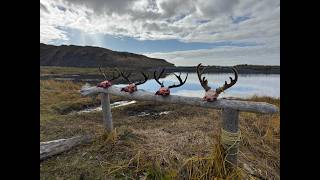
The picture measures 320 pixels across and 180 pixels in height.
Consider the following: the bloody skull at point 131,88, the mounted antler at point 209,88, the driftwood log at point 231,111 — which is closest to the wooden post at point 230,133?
the driftwood log at point 231,111

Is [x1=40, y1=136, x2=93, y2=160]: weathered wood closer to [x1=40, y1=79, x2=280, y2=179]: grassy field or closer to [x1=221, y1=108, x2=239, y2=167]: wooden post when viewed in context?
[x1=40, y1=79, x2=280, y2=179]: grassy field

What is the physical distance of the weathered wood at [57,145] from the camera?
4836mm

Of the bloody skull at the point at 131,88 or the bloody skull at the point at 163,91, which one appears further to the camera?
the bloody skull at the point at 131,88

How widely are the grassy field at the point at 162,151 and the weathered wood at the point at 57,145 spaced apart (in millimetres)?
91

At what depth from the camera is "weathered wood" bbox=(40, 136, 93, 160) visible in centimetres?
484

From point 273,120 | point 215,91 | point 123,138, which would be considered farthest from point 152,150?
point 273,120

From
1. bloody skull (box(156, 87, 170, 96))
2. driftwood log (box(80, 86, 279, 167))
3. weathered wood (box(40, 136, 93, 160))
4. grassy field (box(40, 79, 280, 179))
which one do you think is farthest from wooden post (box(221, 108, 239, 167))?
weathered wood (box(40, 136, 93, 160))

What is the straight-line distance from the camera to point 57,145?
5047 mm

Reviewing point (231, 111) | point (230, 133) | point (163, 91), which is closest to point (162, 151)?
point (163, 91)

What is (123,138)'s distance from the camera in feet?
18.1

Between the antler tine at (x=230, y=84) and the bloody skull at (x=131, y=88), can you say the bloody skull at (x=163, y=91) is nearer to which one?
the bloody skull at (x=131, y=88)

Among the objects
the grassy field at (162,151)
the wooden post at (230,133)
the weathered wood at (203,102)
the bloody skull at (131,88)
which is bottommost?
the grassy field at (162,151)
